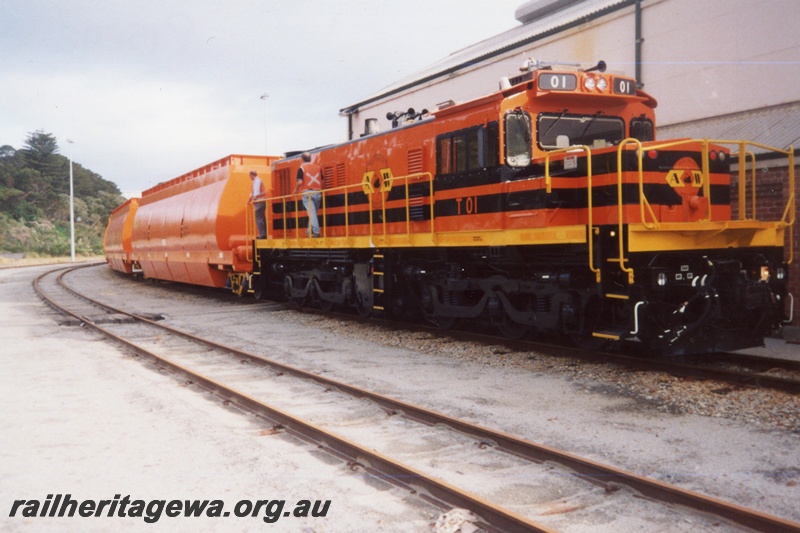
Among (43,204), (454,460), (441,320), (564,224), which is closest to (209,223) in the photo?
(441,320)

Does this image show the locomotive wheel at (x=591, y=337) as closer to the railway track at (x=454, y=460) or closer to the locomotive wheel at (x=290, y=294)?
the railway track at (x=454, y=460)

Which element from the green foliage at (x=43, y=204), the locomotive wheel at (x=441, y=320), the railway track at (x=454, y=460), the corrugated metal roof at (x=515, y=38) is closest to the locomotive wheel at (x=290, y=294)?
the locomotive wheel at (x=441, y=320)

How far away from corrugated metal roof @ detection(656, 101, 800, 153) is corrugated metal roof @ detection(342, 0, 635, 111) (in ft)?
10.9

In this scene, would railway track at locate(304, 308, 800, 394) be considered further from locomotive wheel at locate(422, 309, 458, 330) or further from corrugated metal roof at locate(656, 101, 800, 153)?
corrugated metal roof at locate(656, 101, 800, 153)

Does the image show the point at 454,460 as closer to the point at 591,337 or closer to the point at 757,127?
the point at 591,337

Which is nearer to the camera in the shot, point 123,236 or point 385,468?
point 385,468

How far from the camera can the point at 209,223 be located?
Result: 16328mm

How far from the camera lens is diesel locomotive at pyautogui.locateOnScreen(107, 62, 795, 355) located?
7.03m

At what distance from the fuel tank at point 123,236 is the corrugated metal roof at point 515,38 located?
10808 millimetres

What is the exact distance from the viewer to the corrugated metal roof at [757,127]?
980 centimetres

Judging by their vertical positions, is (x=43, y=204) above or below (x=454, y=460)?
above

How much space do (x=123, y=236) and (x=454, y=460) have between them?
25.6m

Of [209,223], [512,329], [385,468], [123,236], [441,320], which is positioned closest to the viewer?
[385,468]

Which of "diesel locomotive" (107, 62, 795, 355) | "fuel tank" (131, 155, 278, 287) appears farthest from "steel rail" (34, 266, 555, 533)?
"fuel tank" (131, 155, 278, 287)
